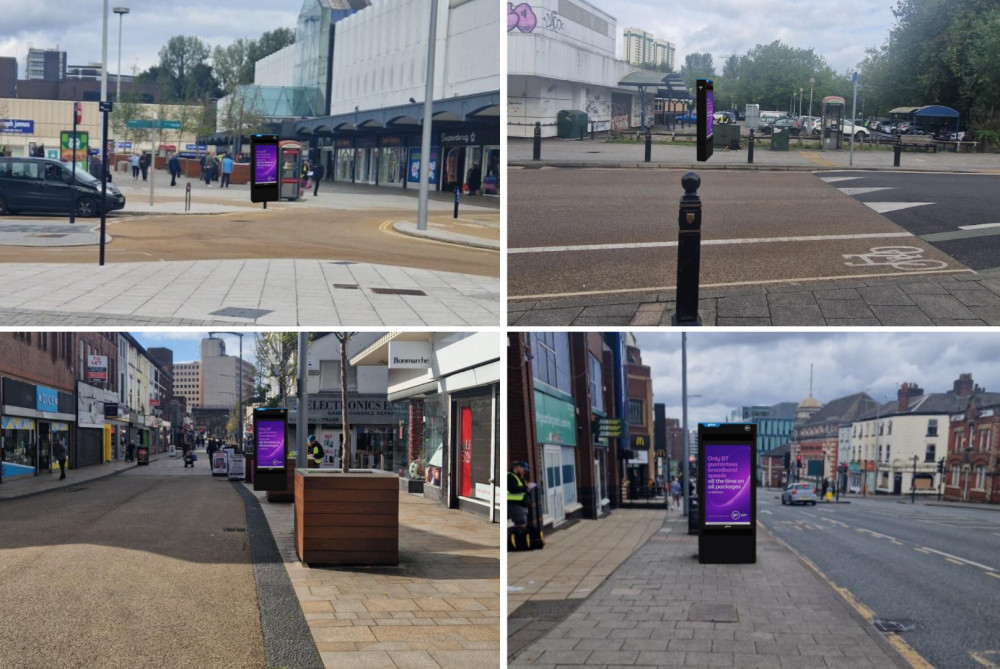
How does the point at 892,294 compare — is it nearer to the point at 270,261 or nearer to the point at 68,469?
the point at 270,261

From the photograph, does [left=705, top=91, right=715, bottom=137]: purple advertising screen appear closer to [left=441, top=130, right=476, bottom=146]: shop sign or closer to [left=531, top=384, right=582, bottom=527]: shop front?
[left=531, top=384, right=582, bottom=527]: shop front

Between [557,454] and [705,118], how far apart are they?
1205cm

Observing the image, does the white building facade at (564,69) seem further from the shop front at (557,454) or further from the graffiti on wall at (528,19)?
the shop front at (557,454)

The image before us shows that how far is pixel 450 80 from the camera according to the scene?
1912 inches

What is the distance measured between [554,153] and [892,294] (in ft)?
67.1

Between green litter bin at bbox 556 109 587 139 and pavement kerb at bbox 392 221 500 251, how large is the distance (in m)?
6.92

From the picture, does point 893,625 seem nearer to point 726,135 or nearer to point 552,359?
point 552,359

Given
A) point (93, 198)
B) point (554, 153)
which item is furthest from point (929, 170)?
point (93, 198)

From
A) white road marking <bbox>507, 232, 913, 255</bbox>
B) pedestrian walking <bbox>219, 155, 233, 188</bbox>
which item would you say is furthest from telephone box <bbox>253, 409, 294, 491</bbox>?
pedestrian walking <bbox>219, 155, 233, 188</bbox>

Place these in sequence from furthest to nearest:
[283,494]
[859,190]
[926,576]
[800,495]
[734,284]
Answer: [800,495] < [859,190] < [283,494] < [926,576] < [734,284]

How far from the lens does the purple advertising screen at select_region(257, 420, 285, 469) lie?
19.6 meters

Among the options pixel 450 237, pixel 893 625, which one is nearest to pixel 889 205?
pixel 893 625

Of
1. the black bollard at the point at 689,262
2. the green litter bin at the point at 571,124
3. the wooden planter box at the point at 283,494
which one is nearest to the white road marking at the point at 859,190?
the green litter bin at the point at 571,124

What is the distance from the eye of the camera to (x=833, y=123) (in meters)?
39.2
